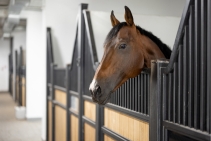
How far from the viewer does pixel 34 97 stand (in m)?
6.99

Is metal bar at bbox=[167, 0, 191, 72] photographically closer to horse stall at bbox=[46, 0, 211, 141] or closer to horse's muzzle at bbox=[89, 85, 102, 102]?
horse stall at bbox=[46, 0, 211, 141]

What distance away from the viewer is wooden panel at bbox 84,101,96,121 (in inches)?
96.6

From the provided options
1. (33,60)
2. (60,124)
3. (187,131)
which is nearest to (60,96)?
(60,124)

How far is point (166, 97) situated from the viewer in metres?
1.31

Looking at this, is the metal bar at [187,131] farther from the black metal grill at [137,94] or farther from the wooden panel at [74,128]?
the wooden panel at [74,128]

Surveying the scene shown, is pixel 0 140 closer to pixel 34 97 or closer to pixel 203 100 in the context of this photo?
pixel 34 97

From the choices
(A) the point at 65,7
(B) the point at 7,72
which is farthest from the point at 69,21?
(B) the point at 7,72

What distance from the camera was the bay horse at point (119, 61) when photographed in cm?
139

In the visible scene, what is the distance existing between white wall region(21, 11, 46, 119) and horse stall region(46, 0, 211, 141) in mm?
4395

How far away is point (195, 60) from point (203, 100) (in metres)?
0.16

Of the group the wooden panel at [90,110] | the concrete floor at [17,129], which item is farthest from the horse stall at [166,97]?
the concrete floor at [17,129]

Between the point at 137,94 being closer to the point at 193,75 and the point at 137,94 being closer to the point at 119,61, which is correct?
the point at 119,61

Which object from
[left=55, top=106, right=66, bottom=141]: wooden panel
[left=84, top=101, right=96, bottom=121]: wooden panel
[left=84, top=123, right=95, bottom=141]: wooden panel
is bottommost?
[left=55, top=106, right=66, bottom=141]: wooden panel

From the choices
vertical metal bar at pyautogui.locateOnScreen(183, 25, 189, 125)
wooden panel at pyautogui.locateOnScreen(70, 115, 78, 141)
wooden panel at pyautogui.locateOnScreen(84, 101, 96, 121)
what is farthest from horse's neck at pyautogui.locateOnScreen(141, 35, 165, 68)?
wooden panel at pyautogui.locateOnScreen(70, 115, 78, 141)
